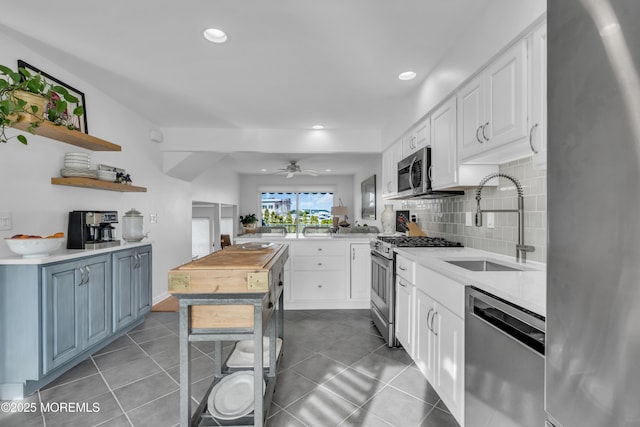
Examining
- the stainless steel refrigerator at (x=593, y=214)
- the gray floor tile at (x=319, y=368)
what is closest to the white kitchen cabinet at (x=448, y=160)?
the stainless steel refrigerator at (x=593, y=214)

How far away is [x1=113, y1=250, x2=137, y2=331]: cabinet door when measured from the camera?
2.81 metres

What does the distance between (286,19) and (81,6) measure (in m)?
1.22

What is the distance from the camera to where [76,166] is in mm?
2674

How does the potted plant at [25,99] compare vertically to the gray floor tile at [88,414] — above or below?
above

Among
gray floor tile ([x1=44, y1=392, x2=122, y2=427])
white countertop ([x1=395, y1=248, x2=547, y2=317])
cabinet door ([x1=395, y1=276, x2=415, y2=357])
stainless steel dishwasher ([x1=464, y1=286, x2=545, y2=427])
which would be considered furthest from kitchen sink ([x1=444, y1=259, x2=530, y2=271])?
gray floor tile ([x1=44, y1=392, x2=122, y2=427])

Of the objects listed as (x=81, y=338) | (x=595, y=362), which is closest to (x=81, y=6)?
(x=81, y=338)

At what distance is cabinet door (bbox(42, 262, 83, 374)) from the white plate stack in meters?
0.84

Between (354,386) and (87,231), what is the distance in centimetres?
259

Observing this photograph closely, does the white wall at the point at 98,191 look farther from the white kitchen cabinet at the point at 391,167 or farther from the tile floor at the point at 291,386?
the white kitchen cabinet at the point at 391,167

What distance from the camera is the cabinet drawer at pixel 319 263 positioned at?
3840 mm

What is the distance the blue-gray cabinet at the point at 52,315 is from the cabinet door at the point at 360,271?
2531mm

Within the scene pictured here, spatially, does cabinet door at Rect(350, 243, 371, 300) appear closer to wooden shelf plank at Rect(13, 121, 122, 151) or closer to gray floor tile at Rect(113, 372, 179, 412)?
gray floor tile at Rect(113, 372, 179, 412)

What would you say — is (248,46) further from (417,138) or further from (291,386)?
(291,386)

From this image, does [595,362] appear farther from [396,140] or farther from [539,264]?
[396,140]
